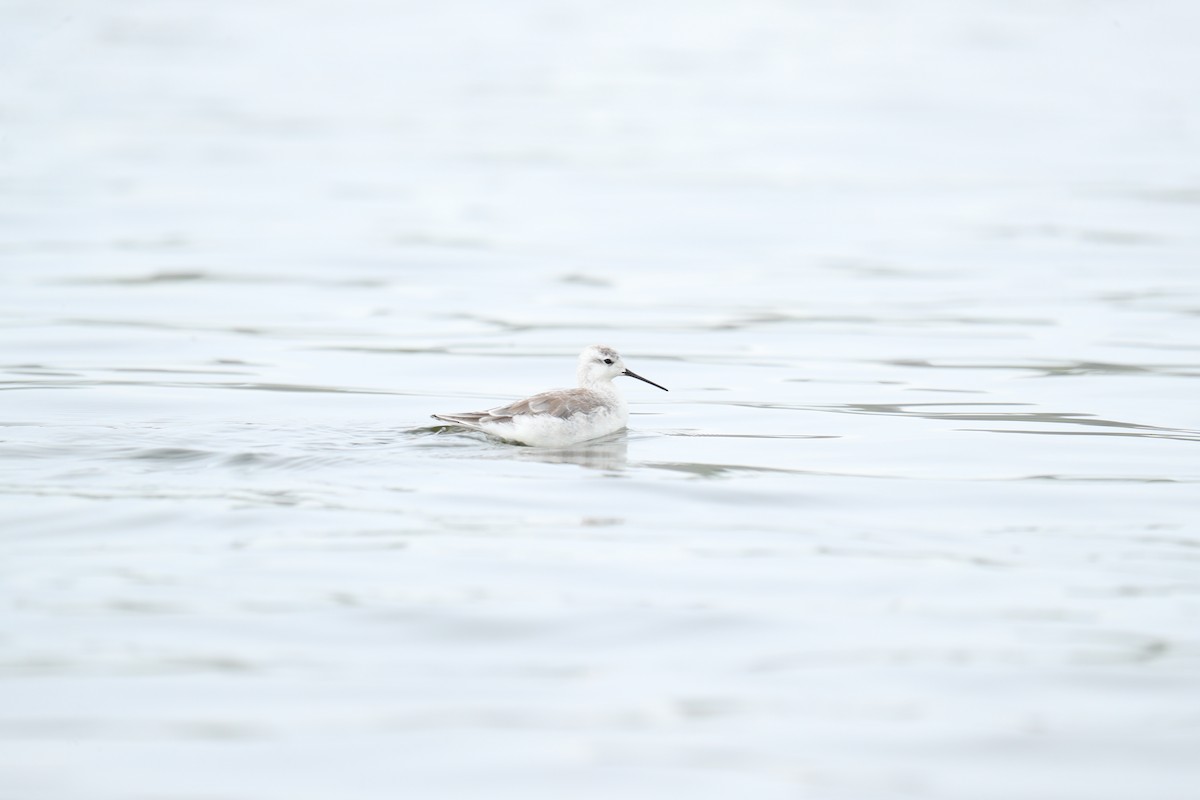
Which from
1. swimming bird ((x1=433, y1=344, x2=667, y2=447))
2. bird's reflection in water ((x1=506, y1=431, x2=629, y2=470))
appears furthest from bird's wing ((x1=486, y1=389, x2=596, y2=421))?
bird's reflection in water ((x1=506, y1=431, x2=629, y2=470))

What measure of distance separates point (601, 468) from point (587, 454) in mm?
600

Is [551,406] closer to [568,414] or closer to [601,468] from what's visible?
[568,414]

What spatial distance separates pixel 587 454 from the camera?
13.0 metres

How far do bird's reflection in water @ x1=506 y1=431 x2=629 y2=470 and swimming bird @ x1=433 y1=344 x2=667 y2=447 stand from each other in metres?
0.06

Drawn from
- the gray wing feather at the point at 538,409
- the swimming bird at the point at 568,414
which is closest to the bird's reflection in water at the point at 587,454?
the swimming bird at the point at 568,414

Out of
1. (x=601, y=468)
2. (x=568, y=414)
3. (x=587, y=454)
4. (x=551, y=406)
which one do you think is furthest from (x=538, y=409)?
(x=601, y=468)

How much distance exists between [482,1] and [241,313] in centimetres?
4519

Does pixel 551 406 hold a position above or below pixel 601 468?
above

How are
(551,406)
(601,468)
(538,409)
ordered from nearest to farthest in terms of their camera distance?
(601,468), (538,409), (551,406)

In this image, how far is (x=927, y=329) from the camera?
19203mm

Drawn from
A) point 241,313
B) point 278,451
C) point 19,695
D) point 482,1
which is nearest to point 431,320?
point 241,313

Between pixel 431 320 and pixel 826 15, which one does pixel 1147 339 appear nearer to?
pixel 431 320

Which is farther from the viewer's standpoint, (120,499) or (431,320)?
(431,320)

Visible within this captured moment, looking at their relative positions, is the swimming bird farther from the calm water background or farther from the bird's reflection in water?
the calm water background
